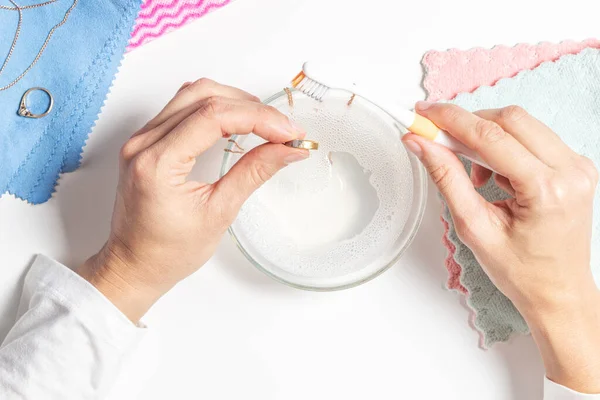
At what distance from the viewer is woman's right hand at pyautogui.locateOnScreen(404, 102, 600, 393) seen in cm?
62

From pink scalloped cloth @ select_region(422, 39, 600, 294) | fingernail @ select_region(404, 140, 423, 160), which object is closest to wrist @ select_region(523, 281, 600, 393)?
pink scalloped cloth @ select_region(422, 39, 600, 294)

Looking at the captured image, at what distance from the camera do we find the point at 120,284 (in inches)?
27.6

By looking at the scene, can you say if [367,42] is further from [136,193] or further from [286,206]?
[136,193]

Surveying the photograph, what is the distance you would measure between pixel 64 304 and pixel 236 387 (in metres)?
0.24

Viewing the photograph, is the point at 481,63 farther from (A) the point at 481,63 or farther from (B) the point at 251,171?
(B) the point at 251,171

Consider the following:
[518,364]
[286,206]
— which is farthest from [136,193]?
[518,364]

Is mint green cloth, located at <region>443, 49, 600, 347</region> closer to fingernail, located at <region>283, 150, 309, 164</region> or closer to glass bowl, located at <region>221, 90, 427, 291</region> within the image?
Result: glass bowl, located at <region>221, 90, 427, 291</region>

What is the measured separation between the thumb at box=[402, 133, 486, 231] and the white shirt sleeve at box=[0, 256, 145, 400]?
0.38m

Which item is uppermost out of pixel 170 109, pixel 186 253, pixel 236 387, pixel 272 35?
pixel 272 35

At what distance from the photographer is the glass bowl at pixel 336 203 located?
2.40 feet

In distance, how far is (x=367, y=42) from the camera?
772 millimetres

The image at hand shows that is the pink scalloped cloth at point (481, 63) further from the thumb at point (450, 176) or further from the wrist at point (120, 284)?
the wrist at point (120, 284)

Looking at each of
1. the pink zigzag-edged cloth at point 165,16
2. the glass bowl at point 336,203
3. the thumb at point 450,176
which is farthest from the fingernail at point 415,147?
the pink zigzag-edged cloth at point 165,16

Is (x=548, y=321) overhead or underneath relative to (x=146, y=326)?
overhead
